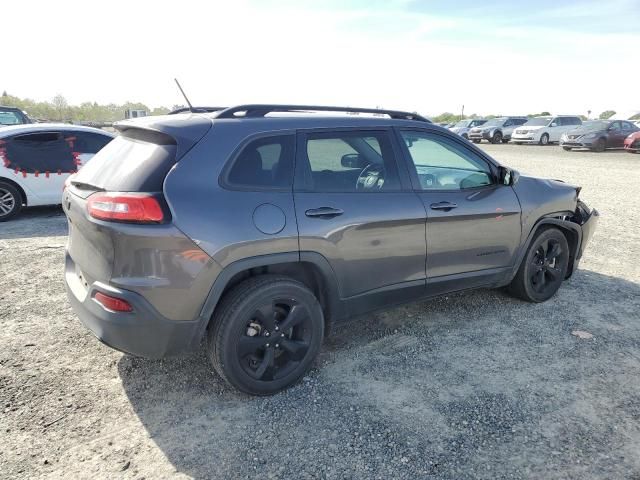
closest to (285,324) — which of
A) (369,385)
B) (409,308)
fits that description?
(369,385)

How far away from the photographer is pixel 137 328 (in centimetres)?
263

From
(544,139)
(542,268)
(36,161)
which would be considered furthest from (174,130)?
(544,139)

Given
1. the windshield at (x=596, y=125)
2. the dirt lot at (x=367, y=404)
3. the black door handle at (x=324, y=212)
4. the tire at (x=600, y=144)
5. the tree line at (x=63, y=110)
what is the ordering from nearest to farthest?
the dirt lot at (x=367, y=404) → the black door handle at (x=324, y=212) → the tire at (x=600, y=144) → the windshield at (x=596, y=125) → the tree line at (x=63, y=110)

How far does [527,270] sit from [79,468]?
375cm

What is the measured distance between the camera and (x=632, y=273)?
5.31 m

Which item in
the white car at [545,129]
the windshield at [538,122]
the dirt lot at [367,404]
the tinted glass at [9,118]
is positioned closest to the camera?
the dirt lot at [367,404]

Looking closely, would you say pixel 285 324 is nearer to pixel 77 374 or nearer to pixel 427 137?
pixel 77 374

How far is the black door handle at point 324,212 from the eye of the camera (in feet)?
9.77

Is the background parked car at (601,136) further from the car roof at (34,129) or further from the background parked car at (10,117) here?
the background parked car at (10,117)

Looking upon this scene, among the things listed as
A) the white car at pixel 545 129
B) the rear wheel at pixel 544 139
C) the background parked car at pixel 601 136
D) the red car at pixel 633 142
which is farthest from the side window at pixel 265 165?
the rear wheel at pixel 544 139

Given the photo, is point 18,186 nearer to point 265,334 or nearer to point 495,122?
point 265,334

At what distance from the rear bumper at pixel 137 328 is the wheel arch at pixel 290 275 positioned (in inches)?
4.1

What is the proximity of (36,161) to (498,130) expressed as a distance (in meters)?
28.0

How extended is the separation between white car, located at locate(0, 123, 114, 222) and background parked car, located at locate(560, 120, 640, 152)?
2241cm
